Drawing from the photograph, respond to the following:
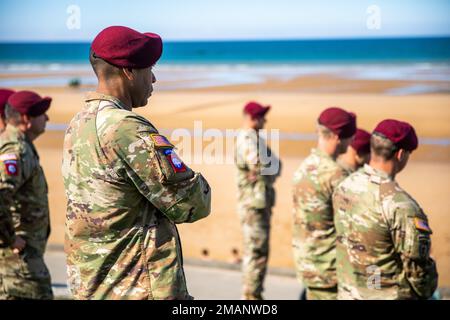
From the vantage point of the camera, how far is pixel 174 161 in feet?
8.26

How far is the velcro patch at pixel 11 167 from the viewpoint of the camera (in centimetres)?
426

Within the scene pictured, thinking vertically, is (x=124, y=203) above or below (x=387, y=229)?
above

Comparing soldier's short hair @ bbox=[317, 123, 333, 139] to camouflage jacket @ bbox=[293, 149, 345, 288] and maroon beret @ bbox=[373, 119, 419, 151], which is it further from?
maroon beret @ bbox=[373, 119, 419, 151]

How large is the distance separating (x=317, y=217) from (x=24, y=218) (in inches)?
85.0

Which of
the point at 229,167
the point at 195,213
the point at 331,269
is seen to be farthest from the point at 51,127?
the point at 195,213

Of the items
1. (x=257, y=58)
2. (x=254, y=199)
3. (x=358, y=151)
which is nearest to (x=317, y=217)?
(x=358, y=151)

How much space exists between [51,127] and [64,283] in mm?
13417

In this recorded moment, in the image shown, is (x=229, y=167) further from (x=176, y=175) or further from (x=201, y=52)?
(x=201, y=52)

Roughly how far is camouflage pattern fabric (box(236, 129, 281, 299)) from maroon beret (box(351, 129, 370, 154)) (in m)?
1.50

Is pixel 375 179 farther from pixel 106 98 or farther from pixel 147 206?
pixel 106 98

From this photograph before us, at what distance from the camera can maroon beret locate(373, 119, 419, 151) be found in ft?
11.6

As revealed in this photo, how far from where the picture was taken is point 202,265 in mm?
6984

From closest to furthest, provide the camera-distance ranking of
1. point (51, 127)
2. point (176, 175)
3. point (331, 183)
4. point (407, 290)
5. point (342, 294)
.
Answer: point (176, 175) < point (407, 290) < point (342, 294) < point (331, 183) < point (51, 127)

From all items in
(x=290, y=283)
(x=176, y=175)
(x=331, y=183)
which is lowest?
(x=290, y=283)
